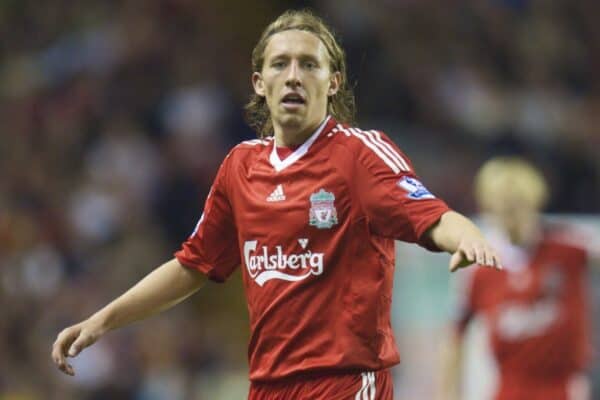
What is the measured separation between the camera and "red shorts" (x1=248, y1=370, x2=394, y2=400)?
162 inches

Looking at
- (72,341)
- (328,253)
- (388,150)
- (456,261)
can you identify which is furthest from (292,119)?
(72,341)

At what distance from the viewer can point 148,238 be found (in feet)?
33.6

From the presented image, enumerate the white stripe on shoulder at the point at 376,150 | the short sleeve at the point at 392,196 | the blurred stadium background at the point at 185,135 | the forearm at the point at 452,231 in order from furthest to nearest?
the blurred stadium background at the point at 185,135
the white stripe on shoulder at the point at 376,150
the short sleeve at the point at 392,196
the forearm at the point at 452,231

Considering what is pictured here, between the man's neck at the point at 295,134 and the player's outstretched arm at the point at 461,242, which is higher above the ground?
the man's neck at the point at 295,134

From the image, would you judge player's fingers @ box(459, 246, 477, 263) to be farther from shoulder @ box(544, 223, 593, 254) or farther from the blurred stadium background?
the blurred stadium background

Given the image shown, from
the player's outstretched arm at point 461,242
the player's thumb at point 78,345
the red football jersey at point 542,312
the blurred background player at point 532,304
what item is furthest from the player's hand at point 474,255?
the red football jersey at point 542,312

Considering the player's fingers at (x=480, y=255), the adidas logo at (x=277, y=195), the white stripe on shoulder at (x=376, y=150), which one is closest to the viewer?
the player's fingers at (x=480, y=255)

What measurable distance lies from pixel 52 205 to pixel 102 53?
1.57 m

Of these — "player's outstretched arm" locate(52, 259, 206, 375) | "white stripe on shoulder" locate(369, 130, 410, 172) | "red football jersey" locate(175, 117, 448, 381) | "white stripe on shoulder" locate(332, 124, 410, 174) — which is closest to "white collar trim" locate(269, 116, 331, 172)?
"red football jersey" locate(175, 117, 448, 381)

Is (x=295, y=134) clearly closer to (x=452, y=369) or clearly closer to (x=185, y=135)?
(x=452, y=369)

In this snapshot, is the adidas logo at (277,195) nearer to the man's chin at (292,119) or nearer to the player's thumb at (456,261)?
the man's chin at (292,119)

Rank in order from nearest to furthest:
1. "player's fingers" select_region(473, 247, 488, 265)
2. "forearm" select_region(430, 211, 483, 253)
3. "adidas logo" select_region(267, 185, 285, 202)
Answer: "player's fingers" select_region(473, 247, 488, 265) < "forearm" select_region(430, 211, 483, 253) < "adidas logo" select_region(267, 185, 285, 202)

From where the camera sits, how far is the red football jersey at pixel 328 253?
412cm

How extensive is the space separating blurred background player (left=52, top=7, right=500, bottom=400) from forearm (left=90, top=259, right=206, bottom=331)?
92 mm
